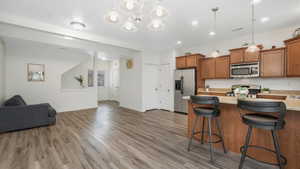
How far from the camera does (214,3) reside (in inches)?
100

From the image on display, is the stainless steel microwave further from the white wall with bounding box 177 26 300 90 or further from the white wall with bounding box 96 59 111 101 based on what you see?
the white wall with bounding box 96 59 111 101

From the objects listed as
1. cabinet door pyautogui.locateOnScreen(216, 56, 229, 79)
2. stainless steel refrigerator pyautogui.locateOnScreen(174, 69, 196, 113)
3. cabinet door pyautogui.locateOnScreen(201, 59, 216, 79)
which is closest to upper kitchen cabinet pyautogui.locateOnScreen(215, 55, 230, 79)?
cabinet door pyautogui.locateOnScreen(216, 56, 229, 79)

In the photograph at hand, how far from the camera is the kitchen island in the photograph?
1777 millimetres

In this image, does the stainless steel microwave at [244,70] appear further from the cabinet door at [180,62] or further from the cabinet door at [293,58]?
the cabinet door at [180,62]

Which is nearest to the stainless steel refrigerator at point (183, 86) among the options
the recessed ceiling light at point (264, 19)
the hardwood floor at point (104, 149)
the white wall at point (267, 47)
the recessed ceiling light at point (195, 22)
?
the white wall at point (267, 47)

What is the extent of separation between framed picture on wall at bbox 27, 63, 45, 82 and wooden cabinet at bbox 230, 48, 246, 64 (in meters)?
7.06

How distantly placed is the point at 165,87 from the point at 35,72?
533cm

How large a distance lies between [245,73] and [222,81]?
0.88 metres

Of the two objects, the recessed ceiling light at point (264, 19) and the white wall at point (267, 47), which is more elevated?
the recessed ceiling light at point (264, 19)

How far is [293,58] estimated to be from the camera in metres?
3.26

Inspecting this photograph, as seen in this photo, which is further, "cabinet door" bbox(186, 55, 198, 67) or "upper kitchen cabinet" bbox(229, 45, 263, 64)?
"cabinet door" bbox(186, 55, 198, 67)

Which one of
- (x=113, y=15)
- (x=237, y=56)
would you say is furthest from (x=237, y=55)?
(x=113, y=15)

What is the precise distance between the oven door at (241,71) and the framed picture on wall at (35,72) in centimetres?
710

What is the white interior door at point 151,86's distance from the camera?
585 cm
